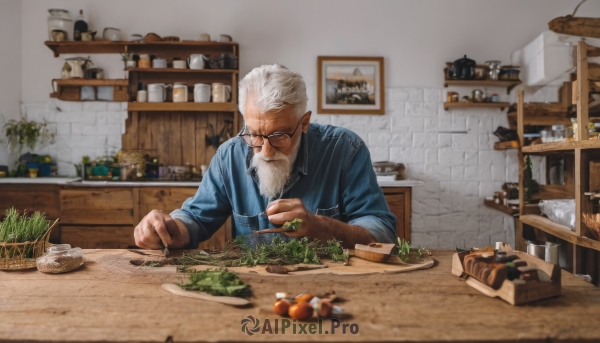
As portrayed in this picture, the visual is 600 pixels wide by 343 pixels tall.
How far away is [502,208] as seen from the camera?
4.47 m

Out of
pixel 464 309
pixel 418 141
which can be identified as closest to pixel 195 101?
pixel 418 141

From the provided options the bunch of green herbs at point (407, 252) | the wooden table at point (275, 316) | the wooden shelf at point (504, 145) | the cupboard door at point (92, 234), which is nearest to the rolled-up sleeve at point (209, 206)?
the wooden table at point (275, 316)

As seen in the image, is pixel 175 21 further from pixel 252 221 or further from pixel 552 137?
pixel 552 137

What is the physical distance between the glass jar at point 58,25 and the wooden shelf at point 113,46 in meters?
0.08

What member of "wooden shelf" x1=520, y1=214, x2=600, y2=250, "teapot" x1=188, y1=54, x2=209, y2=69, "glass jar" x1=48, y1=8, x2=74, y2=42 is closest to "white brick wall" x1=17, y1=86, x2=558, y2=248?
"glass jar" x1=48, y1=8, x2=74, y2=42

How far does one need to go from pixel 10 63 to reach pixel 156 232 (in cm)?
427

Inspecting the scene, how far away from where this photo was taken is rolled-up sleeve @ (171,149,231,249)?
2189mm

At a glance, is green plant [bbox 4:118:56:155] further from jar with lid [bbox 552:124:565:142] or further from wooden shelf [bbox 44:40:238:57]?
jar with lid [bbox 552:124:565:142]

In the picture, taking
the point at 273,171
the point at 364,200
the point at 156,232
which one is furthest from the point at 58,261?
the point at 364,200

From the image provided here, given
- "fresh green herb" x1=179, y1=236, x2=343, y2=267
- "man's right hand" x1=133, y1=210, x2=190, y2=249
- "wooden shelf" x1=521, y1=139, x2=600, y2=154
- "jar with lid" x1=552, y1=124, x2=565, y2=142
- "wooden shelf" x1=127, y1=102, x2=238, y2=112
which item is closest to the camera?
"fresh green herb" x1=179, y1=236, x2=343, y2=267

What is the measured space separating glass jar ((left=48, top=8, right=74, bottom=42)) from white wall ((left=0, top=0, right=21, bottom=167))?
46 cm

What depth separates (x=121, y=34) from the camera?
16.1ft

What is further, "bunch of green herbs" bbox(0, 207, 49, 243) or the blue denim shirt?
the blue denim shirt

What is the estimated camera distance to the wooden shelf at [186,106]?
15.2 feet
